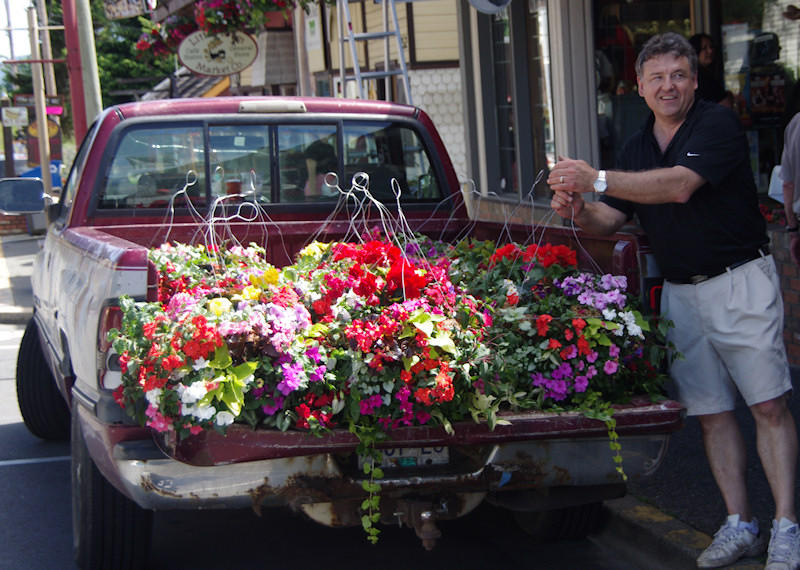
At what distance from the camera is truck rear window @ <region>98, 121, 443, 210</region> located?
529cm

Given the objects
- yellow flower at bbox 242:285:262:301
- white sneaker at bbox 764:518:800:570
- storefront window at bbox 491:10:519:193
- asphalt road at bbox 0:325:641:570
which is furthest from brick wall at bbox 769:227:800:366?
yellow flower at bbox 242:285:262:301

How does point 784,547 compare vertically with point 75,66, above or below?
below

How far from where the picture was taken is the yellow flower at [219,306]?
11.7ft

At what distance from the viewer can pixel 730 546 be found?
4145 mm

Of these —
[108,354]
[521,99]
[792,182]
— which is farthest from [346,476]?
[521,99]

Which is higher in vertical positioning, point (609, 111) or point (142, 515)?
point (609, 111)

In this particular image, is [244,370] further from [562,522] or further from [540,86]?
[540,86]

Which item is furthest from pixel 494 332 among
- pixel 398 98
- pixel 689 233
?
pixel 398 98

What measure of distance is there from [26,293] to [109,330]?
1214 centimetres

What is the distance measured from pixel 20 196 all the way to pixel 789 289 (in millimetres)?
4912

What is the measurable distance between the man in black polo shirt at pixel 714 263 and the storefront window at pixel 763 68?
398 centimetres

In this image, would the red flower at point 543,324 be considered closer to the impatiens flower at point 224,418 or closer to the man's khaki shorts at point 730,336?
the man's khaki shorts at point 730,336

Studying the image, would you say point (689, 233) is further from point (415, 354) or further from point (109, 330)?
point (109, 330)

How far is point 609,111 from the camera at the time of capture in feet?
30.1
